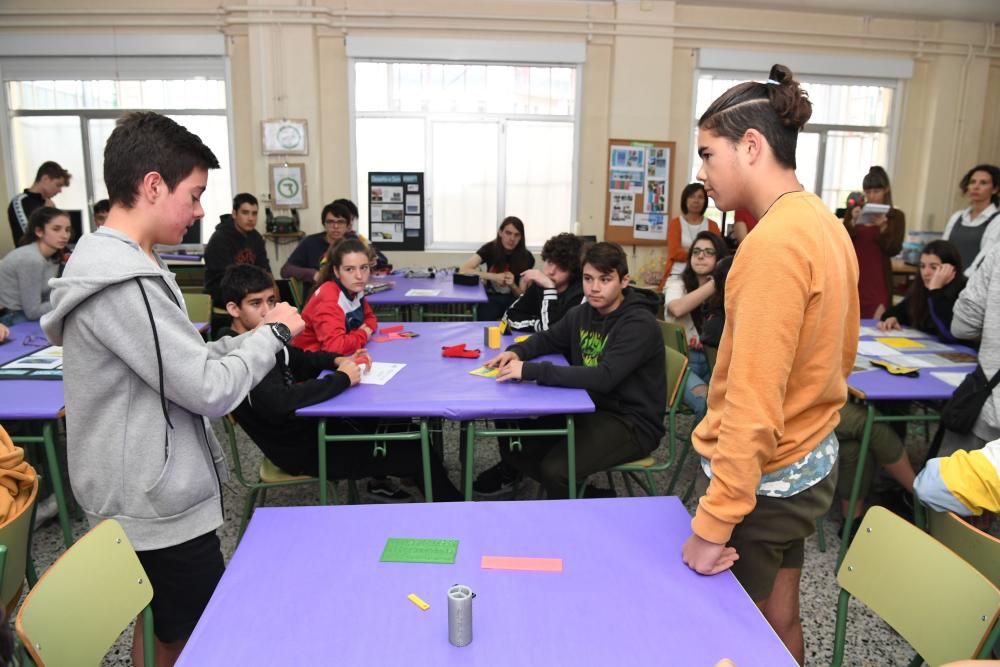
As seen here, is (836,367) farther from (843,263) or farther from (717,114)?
(717,114)

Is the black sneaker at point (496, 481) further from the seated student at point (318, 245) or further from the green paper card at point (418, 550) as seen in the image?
the seated student at point (318, 245)

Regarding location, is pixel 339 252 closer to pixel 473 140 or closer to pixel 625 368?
pixel 625 368

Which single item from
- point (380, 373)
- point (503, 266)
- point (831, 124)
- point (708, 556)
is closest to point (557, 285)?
point (380, 373)

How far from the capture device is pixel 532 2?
654 centimetres

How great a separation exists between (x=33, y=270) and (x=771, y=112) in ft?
13.4

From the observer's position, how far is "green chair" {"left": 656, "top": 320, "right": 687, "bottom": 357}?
3559 mm

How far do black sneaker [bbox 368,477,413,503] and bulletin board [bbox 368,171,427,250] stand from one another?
4.07m

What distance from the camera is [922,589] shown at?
1.32 m

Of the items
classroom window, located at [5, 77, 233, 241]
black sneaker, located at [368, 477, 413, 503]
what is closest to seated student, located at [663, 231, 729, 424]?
black sneaker, located at [368, 477, 413, 503]

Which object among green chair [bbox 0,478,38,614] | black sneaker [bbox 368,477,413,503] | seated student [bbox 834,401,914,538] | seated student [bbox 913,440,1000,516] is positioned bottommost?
black sneaker [bbox 368,477,413,503]

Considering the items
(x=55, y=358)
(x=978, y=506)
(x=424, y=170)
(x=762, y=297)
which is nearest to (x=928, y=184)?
(x=424, y=170)

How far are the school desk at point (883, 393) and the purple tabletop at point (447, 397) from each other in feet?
3.79

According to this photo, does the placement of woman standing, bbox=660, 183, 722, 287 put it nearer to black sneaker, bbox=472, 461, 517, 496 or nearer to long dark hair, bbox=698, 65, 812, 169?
black sneaker, bbox=472, 461, 517, 496

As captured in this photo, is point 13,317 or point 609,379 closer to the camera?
point 609,379
